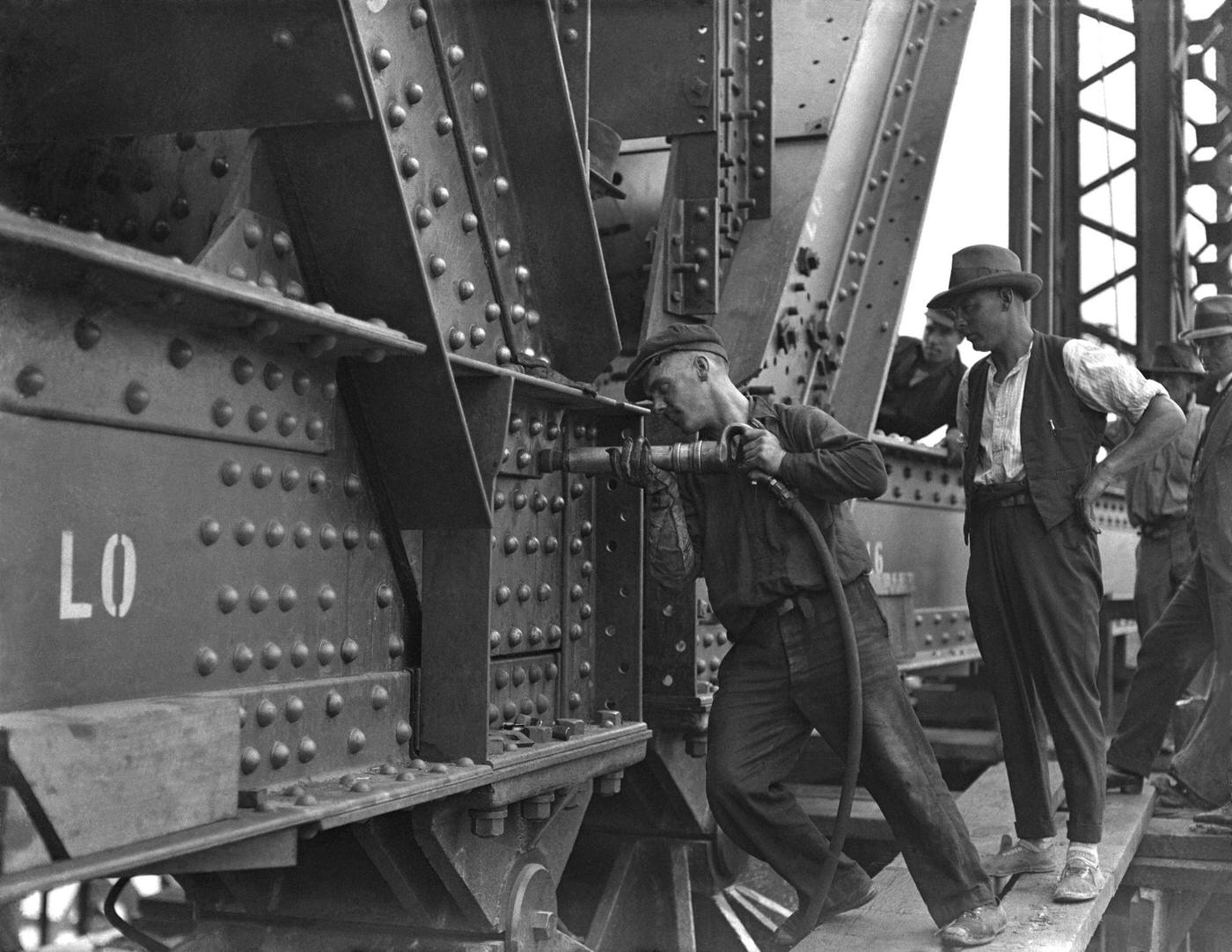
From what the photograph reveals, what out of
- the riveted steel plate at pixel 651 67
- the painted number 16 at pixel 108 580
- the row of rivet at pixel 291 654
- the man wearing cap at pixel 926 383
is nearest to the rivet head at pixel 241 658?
the row of rivet at pixel 291 654

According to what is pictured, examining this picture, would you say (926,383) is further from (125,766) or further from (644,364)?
(125,766)

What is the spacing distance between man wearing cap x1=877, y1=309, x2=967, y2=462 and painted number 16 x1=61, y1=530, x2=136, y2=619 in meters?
5.69

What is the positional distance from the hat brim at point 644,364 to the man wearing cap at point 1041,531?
1009mm

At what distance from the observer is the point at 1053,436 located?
4.49 meters

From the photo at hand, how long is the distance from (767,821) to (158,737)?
91.4 inches

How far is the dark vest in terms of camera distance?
4453 mm

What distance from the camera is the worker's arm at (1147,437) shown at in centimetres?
442

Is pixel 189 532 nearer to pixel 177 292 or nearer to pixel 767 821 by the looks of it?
pixel 177 292

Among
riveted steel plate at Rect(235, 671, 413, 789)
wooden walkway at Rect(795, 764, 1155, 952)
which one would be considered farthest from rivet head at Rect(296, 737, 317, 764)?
wooden walkway at Rect(795, 764, 1155, 952)

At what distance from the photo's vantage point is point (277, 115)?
2.49m

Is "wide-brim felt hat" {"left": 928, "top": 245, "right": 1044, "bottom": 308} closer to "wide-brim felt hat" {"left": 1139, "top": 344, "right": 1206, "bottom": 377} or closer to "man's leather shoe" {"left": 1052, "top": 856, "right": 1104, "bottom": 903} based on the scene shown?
"man's leather shoe" {"left": 1052, "top": 856, "right": 1104, "bottom": 903}

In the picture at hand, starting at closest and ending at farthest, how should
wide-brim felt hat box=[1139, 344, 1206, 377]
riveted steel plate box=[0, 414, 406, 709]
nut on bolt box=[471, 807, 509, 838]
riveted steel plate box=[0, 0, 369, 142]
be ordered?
1. riveted steel plate box=[0, 414, 406, 709]
2. riveted steel plate box=[0, 0, 369, 142]
3. nut on bolt box=[471, 807, 509, 838]
4. wide-brim felt hat box=[1139, 344, 1206, 377]

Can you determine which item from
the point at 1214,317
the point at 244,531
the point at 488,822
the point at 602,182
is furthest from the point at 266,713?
the point at 1214,317

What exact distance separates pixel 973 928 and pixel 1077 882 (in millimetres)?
618
